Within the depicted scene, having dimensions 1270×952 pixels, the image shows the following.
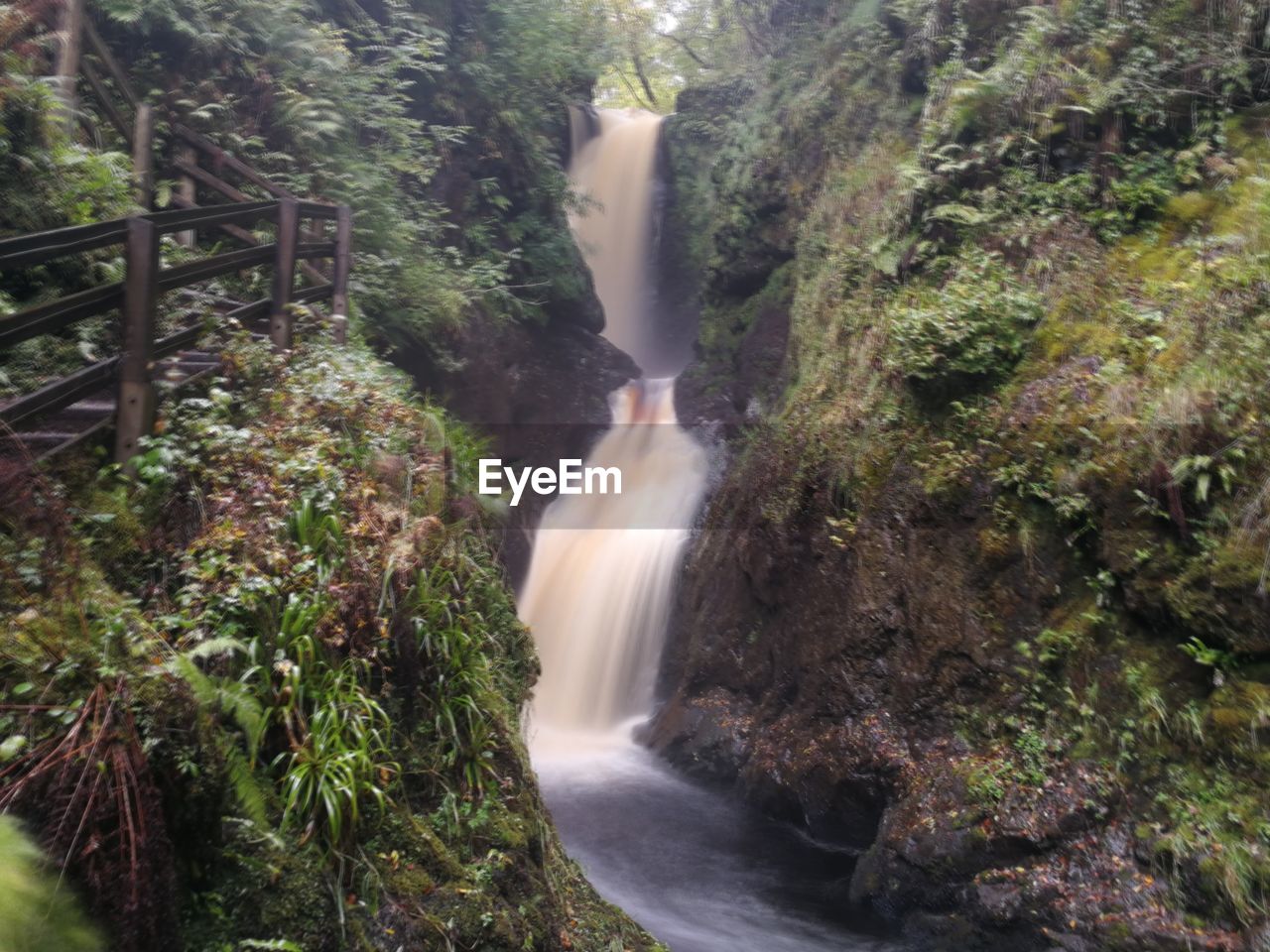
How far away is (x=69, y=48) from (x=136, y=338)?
459 centimetres

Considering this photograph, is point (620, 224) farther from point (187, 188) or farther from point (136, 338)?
point (136, 338)

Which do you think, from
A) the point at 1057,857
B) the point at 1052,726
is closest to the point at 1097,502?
the point at 1052,726

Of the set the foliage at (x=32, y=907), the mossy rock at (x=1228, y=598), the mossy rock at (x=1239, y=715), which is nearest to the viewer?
the foliage at (x=32, y=907)

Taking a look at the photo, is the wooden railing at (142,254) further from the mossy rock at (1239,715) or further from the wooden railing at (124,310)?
the mossy rock at (1239,715)

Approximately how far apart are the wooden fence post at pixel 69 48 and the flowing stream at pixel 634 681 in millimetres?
6297

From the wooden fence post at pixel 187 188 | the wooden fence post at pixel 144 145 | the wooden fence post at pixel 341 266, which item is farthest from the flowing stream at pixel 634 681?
the wooden fence post at pixel 144 145

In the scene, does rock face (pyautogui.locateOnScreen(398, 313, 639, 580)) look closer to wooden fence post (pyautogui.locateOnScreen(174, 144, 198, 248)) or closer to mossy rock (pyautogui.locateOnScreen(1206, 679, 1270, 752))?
wooden fence post (pyautogui.locateOnScreen(174, 144, 198, 248))

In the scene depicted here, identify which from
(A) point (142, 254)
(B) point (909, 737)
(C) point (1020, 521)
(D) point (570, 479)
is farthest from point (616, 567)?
(A) point (142, 254)

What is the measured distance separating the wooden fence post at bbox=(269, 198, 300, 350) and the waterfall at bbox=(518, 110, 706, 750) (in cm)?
461

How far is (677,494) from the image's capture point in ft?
47.3

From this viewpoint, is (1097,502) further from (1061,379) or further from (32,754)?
(32,754)

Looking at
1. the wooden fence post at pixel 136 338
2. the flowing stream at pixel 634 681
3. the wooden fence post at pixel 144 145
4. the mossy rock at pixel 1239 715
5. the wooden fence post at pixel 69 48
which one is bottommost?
the flowing stream at pixel 634 681

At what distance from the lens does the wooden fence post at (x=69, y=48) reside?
755cm

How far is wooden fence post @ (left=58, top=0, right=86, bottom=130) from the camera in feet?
24.8
